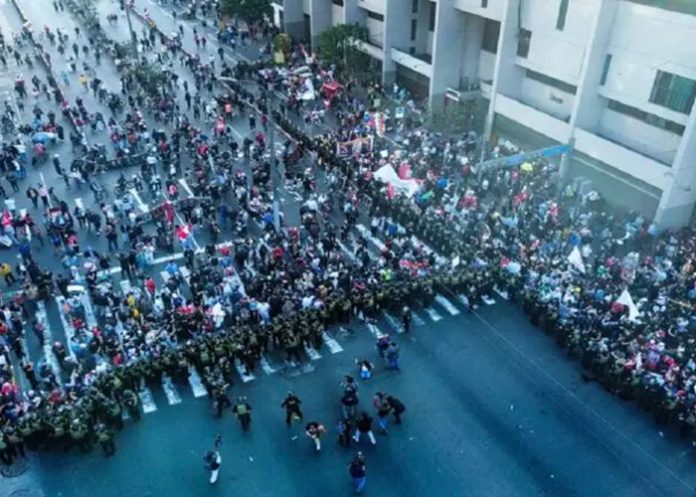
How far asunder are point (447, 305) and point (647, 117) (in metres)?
16.2

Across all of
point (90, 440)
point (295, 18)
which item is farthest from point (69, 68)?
point (90, 440)

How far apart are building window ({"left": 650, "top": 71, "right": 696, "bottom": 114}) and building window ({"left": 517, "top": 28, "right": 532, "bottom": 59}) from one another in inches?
349

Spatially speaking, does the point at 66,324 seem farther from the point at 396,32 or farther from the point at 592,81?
the point at 396,32

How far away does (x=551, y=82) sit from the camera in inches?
1484

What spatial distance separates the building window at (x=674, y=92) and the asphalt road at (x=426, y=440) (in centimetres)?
1469

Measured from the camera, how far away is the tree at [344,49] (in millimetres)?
48281

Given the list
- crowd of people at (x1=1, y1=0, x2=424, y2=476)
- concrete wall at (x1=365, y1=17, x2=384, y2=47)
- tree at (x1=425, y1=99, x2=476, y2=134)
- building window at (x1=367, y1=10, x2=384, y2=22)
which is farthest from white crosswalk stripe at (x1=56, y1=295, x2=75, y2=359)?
building window at (x1=367, y1=10, x2=384, y2=22)

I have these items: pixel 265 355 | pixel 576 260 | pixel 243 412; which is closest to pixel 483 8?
pixel 576 260

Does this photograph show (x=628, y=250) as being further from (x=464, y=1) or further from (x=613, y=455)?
(x=464, y=1)

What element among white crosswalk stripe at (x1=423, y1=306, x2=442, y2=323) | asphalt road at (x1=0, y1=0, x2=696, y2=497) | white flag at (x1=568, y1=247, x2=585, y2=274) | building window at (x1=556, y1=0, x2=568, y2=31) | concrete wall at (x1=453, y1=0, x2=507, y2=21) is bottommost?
white crosswalk stripe at (x1=423, y1=306, x2=442, y2=323)

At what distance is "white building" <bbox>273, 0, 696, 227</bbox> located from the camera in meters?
30.2

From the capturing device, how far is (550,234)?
1170 inches

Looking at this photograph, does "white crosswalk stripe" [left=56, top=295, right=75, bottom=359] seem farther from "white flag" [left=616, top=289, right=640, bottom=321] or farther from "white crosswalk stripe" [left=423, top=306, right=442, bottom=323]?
"white flag" [left=616, top=289, right=640, bottom=321]

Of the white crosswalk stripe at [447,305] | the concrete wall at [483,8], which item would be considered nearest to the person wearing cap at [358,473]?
the white crosswalk stripe at [447,305]
